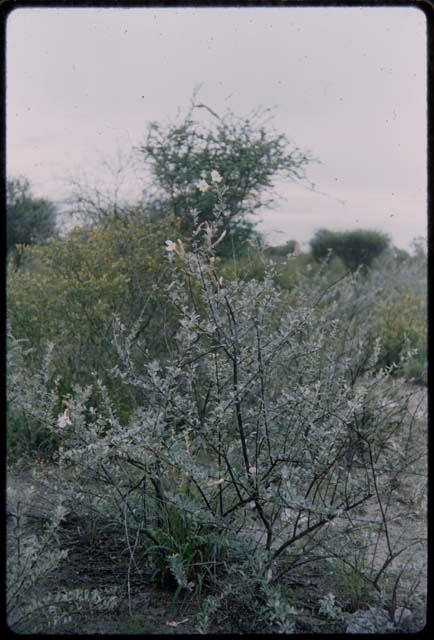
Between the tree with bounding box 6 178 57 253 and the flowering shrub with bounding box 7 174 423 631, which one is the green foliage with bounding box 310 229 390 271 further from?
the flowering shrub with bounding box 7 174 423 631

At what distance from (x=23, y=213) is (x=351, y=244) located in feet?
23.2

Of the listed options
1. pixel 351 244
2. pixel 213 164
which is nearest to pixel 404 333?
pixel 213 164

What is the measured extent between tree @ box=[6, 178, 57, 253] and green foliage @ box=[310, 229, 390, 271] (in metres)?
6.08

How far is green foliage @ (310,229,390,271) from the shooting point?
655 inches

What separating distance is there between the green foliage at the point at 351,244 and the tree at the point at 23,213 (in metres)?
6.08

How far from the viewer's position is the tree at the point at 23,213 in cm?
1318

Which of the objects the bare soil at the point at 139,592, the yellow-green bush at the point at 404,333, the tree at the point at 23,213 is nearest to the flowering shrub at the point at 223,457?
the bare soil at the point at 139,592

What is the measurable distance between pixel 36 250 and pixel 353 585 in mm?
3408

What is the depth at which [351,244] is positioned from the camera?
1702cm

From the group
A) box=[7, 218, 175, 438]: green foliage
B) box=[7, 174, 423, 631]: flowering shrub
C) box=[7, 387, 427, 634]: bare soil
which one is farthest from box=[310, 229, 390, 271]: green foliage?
box=[7, 174, 423, 631]: flowering shrub

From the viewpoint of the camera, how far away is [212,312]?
2.94 metres

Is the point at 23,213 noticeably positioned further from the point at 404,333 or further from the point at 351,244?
the point at 404,333

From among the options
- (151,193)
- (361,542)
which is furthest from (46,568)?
(151,193)

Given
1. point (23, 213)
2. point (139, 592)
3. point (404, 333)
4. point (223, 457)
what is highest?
point (23, 213)
